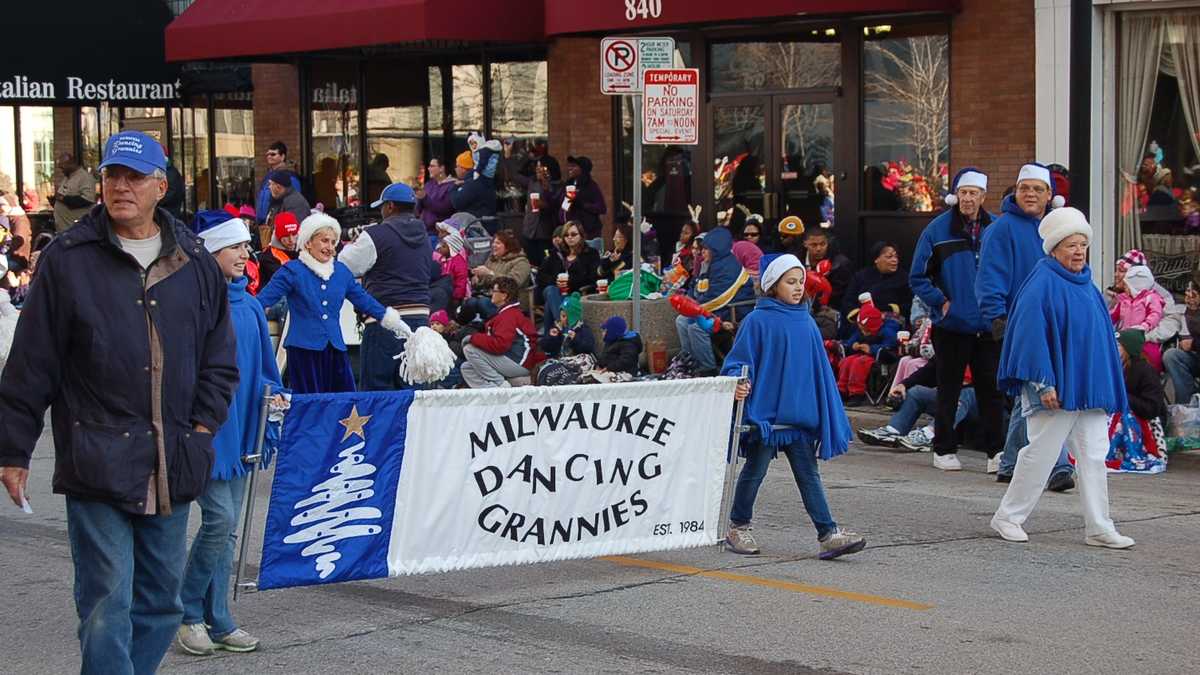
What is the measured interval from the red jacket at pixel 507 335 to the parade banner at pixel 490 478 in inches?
249

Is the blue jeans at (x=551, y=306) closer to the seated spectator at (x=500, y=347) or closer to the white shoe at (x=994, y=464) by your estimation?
the seated spectator at (x=500, y=347)

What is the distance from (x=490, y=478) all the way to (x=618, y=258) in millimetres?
10746

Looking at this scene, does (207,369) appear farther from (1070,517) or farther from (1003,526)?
(1070,517)

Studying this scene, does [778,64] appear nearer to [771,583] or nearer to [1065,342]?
[1065,342]

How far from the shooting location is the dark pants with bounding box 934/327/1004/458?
11852 millimetres

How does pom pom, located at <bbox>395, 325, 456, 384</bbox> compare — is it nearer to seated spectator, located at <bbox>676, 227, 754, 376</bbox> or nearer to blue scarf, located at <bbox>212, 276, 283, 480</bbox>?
blue scarf, located at <bbox>212, 276, 283, 480</bbox>

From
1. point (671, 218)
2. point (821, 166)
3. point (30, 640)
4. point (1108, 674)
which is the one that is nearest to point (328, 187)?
point (671, 218)

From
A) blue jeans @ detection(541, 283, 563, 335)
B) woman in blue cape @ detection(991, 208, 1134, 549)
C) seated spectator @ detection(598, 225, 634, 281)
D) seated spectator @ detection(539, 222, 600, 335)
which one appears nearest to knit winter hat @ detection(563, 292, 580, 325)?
blue jeans @ detection(541, 283, 563, 335)

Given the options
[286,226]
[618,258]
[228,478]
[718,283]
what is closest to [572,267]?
[618,258]

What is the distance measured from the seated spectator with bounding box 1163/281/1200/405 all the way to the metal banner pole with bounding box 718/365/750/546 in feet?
19.2

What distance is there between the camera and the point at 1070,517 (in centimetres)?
1002

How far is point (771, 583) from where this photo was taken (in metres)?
8.16

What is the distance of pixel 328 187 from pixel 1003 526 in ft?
54.6

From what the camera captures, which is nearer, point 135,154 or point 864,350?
point 135,154
